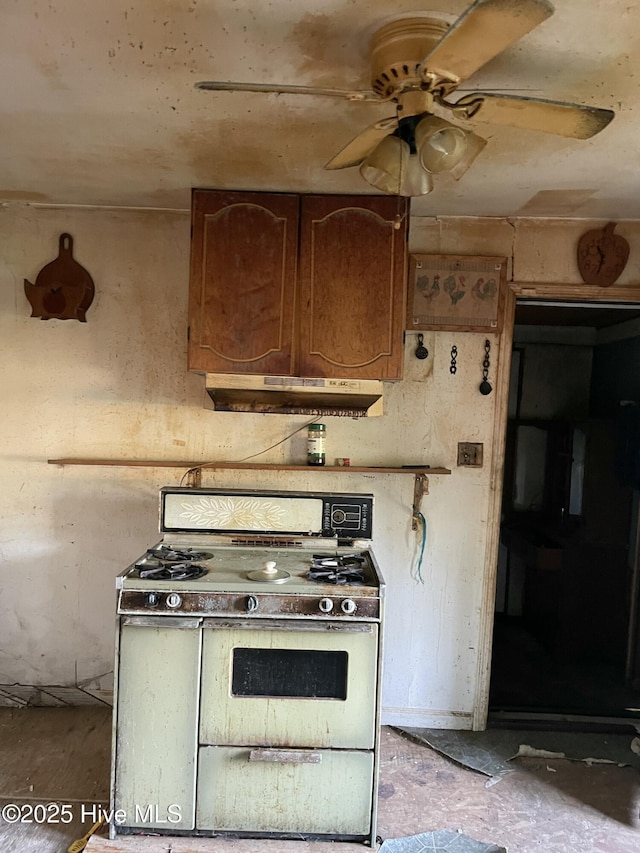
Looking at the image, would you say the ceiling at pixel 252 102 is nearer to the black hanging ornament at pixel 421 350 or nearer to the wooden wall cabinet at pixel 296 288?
the wooden wall cabinet at pixel 296 288

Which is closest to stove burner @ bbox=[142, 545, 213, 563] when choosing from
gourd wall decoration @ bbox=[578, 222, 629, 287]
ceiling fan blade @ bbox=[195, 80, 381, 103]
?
ceiling fan blade @ bbox=[195, 80, 381, 103]

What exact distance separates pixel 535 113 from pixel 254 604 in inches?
61.1

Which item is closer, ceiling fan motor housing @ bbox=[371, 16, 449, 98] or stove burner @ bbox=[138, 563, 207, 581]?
ceiling fan motor housing @ bbox=[371, 16, 449, 98]

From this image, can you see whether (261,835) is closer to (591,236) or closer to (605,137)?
(605,137)

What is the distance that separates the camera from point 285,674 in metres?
1.86

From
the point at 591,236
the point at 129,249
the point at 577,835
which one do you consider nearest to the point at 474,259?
the point at 591,236

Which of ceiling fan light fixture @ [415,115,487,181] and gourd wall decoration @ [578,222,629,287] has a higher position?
gourd wall decoration @ [578,222,629,287]

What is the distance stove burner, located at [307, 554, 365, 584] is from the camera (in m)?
1.95

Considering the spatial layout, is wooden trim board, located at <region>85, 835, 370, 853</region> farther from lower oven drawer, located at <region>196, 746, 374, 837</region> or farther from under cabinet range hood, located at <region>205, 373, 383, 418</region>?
under cabinet range hood, located at <region>205, 373, 383, 418</region>

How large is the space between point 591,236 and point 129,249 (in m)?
2.08

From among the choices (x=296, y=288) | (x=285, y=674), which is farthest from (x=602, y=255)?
(x=285, y=674)

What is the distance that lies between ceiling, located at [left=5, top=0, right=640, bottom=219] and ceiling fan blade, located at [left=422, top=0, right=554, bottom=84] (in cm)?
22

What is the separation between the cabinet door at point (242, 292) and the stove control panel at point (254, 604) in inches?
33.3

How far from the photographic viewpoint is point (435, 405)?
259cm
